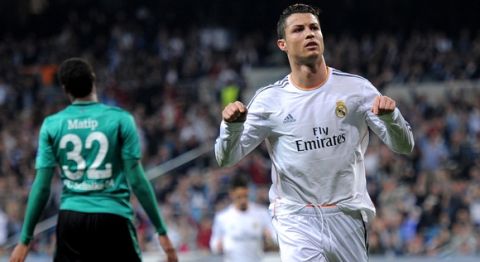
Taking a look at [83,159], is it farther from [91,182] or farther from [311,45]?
[311,45]

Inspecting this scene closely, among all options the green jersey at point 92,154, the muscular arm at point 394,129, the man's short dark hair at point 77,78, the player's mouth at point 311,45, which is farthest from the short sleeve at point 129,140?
the muscular arm at point 394,129

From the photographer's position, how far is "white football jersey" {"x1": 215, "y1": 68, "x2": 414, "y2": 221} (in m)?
5.80

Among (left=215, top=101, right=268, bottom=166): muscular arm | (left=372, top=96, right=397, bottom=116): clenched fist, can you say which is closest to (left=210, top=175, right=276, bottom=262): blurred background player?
(left=215, top=101, right=268, bottom=166): muscular arm

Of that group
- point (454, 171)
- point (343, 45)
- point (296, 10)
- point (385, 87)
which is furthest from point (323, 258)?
point (343, 45)

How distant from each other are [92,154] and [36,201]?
18.6 inches

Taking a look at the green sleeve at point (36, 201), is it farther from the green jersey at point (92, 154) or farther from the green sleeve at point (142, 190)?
the green sleeve at point (142, 190)

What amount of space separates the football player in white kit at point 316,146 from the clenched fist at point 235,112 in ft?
0.54

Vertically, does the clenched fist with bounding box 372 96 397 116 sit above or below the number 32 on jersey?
above

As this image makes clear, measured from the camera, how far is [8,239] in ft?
54.7

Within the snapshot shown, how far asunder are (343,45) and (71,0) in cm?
923

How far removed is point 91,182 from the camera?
646 centimetres

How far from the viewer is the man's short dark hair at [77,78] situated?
6578 millimetres

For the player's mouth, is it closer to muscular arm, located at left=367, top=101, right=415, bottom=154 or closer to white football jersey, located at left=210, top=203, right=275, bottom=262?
muscular arm, located at left=367, top=101, right=415, bottom=154

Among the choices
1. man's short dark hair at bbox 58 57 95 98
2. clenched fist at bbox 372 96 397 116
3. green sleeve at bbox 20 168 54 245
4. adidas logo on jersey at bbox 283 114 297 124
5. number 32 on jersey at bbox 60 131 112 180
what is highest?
man's short dark hair at bbox 58 57 95 98
